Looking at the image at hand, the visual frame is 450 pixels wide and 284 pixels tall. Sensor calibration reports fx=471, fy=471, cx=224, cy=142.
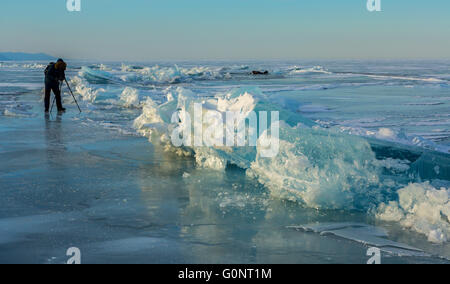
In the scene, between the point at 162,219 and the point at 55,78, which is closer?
the point at 162,219

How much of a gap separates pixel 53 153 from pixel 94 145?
0.81m

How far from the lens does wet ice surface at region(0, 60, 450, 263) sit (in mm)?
3115

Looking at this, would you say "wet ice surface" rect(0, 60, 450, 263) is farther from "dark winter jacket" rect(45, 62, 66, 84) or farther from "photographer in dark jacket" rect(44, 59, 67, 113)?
"dark winter jacket" rect(45, 62, 66, 84)

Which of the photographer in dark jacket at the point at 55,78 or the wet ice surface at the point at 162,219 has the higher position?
the photographer in dark jacket at the point at 55,78

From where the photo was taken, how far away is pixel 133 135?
329 inches

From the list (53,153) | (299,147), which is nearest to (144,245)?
(299,147)

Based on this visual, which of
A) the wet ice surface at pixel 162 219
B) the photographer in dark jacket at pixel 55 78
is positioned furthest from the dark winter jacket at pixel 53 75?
the wet ice surface at pixel 162 219

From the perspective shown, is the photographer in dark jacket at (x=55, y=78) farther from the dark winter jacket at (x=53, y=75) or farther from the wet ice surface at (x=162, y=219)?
the wet ice surface at (x=162, y=219)

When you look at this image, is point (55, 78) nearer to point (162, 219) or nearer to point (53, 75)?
point (53, 75)

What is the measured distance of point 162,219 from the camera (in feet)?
12.6

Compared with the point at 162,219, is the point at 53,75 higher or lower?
higher

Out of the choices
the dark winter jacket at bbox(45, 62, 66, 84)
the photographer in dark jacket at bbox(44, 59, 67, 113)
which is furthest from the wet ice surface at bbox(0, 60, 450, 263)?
the dark winter jacket at bbox(45, 62, 66, 84)

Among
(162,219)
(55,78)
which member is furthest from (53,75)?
(162,219)

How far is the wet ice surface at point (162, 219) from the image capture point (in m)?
3.12
